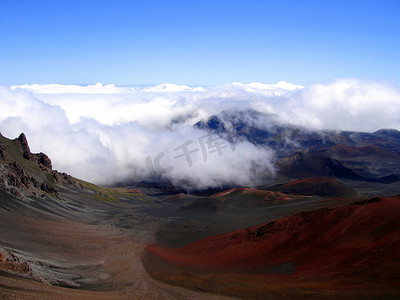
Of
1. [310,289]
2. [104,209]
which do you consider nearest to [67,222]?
[104,209]

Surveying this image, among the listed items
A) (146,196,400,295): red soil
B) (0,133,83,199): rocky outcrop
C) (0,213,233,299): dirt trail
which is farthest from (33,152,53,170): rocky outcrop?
(146,196,400,295): red soil

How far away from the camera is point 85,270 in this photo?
40875mm

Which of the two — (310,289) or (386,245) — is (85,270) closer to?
(310,289)

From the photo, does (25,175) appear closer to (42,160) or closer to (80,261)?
(42,160)

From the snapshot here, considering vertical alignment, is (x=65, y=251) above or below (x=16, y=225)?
below

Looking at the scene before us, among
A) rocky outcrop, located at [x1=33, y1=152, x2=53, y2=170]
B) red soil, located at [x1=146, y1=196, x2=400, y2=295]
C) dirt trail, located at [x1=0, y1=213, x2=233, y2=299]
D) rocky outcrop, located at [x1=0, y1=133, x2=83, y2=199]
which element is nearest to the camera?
dirt trail, located at [x1=0, y1=213, x2=233, y2=299]

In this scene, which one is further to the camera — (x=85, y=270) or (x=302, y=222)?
(x=302, y=222)

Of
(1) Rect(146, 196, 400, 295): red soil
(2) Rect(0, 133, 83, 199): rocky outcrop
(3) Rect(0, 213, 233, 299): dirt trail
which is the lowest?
(1) Rect(146, 196, 400, 295): red soil

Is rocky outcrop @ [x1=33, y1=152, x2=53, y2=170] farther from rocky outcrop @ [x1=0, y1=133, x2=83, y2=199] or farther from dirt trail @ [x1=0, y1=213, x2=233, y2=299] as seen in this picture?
dirt trail @ [x1=0, y1=213, x2=233, y2=299]

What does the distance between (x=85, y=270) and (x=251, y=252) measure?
24.0 meters

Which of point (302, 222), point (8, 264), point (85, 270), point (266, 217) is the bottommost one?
point (266, 217)

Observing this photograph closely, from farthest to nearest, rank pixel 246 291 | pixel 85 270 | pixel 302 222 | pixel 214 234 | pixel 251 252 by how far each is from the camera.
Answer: pixel 214 234 → pixel 302 222 → pixel 251 252 → pixel 85 270 → pixel 246 291

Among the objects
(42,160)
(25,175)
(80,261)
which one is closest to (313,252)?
(80,261)

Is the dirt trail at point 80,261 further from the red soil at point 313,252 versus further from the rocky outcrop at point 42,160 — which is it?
the rocky outcrop at point 42,160
